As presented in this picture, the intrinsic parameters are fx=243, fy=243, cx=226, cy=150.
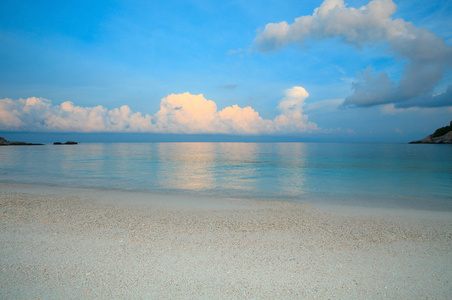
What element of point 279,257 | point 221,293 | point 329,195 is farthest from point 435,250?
point 329,195

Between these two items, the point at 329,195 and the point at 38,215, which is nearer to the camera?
the point at 38,215

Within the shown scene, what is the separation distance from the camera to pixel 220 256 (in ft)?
18.4

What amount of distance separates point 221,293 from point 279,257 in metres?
1.84

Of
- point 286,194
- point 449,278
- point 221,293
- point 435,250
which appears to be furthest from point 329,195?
point 221,293

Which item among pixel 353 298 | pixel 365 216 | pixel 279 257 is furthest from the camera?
pixel 365 216

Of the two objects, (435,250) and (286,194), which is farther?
(286,194)

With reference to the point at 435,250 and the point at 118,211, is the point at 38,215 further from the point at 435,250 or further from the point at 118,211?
the point at 435,250

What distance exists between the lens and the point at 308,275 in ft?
15.8

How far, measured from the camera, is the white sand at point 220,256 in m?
4.38

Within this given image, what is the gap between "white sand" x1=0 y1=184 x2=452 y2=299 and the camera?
438 centimetres

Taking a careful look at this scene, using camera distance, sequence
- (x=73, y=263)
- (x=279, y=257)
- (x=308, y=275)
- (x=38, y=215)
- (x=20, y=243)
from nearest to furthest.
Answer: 1. (x=308, y=275)
2. (x=73, y=263)
3. (x=279, y=257)
4. (x=20, y=243)
5. (x=38, y=215)

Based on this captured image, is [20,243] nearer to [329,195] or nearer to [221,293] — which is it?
[221,293]

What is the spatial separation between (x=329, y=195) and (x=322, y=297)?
13.1 m

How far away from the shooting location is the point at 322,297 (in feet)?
13.7
